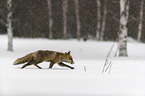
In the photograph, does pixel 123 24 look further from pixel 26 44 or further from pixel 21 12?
pixel 21 12

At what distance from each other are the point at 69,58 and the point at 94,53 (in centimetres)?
902

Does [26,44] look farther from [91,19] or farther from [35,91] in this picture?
[35,91]

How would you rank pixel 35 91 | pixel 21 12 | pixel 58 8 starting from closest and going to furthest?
1. pixel 35 91
2. pixel 21 12
3. pixel 58 8

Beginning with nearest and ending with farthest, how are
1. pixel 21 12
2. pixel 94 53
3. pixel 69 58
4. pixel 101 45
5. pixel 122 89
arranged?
pixel 122 89
pixel 69 58
pixel 94 53
pixel 101 45
pixel 21 12

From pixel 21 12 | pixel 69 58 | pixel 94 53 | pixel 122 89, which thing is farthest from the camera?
pixel 21 12

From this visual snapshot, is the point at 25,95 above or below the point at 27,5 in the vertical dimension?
below

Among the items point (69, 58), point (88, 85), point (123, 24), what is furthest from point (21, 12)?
point (88, 85)

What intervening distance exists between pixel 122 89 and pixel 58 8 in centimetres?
2328

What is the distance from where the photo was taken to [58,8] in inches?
1025

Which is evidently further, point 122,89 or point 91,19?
point 91,19

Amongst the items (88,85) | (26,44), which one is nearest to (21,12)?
(26,44)

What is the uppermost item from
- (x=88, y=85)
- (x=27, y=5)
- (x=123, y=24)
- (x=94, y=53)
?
(x=27, y=5)

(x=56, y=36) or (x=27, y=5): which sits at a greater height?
(x=27, y=5)

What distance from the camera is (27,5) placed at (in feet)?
77.6
